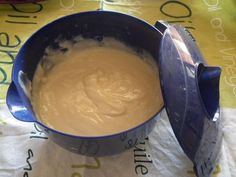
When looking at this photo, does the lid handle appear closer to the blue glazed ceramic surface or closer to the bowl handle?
the blue glazed ceramic surface

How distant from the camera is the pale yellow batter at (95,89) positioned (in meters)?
0.56

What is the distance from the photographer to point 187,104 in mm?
458

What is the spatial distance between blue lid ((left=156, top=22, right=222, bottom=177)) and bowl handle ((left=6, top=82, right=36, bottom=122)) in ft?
0.62

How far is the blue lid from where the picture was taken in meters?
0.46

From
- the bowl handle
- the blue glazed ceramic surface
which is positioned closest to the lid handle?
the blue glazed ceramic surface

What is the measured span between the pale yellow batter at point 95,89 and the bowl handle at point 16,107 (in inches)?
2.8

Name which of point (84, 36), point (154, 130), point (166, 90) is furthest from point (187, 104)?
point (84, 36)

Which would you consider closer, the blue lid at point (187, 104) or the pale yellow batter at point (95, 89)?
the blue lid at point (187, 104)

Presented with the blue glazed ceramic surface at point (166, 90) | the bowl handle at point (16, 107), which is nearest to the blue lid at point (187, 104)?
the blue glazed ceramic surface at point (166, 90)

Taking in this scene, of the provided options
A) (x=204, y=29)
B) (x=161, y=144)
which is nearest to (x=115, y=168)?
(x=161, y=144)

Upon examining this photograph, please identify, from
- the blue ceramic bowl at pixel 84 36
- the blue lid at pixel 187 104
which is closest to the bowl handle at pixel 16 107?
the blue ceramic bowl at pixel 84 36

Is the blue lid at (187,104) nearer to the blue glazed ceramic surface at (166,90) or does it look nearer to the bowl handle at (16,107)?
the blue glazed ceramic surface at (166,90)

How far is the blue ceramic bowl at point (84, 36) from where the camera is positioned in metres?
0.48

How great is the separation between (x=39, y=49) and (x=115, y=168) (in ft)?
0.80
